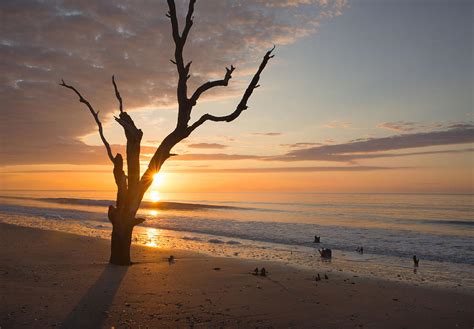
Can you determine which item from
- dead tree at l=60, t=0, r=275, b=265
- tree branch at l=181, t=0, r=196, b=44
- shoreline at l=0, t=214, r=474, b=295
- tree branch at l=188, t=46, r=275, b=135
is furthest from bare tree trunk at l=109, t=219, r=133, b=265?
tree branch at l=181, t=0, r=196, b=44

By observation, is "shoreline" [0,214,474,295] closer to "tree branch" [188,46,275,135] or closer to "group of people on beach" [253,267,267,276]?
"group of people on beach" [253,267,267,276]

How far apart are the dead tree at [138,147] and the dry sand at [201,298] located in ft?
3.77

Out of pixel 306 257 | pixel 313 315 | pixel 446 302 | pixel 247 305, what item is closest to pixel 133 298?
pixel 247 305

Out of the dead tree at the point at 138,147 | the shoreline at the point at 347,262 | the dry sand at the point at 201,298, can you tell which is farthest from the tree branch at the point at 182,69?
the shoreline at the point at 347,262

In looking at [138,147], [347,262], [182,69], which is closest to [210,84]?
[182,69]

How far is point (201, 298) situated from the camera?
7938 mm

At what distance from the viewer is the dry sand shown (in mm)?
6508

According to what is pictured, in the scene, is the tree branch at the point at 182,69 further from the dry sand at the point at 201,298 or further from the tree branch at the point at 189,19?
the dry sand at the point at 201,298

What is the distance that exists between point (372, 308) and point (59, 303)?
21.7 ft

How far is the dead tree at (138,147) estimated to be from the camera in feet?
33.1

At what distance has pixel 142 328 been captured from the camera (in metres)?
6.06

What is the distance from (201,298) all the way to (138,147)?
5602 mm

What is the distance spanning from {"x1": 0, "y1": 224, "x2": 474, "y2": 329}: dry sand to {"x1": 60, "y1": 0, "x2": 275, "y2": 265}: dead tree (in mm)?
1148

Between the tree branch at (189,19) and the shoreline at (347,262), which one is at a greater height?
the tree branch at (189,19)
